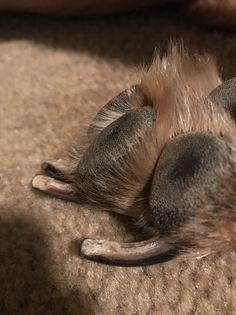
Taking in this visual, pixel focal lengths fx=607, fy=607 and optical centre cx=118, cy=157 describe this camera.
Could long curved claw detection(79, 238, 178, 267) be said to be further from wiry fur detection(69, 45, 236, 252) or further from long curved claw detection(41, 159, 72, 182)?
long curved claw detection(41, 159, 72, 182)

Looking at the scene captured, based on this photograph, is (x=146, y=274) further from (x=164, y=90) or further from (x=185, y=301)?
(x=164, y=90)

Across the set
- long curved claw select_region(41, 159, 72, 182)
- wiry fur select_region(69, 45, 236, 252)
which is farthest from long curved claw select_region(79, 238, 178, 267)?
long curved claw select_region(41, 159, 72, 182)

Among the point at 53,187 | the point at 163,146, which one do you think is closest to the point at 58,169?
the point at 53,187

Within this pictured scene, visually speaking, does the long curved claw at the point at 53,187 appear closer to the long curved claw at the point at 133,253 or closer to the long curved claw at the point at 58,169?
the long curved claw at the point at 58,169

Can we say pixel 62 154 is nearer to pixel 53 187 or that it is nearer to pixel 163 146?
pixel 53 187

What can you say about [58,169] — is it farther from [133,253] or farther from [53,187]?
[133,253]

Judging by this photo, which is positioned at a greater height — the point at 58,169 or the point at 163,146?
the point at 163,146

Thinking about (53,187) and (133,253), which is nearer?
(133,253)
